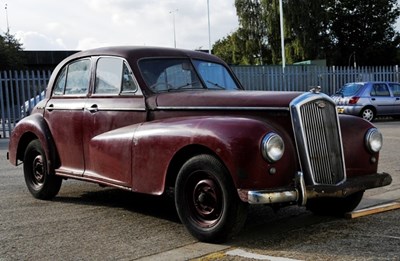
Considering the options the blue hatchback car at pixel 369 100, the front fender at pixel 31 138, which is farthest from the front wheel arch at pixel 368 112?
the front fender at pixel 31 138

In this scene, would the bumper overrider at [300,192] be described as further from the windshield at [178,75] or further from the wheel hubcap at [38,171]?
the wheel hubcap at [38,171]

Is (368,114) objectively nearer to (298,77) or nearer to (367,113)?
(367,113)

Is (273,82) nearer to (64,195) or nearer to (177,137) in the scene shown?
(64,195)

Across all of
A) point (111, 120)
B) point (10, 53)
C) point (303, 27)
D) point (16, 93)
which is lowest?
point (111, 120)

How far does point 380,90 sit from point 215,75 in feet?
51.2

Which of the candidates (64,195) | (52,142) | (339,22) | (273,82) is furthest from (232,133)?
(339,22)

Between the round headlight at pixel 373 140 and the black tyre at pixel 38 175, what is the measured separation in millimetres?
3945

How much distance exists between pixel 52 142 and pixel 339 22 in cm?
5500

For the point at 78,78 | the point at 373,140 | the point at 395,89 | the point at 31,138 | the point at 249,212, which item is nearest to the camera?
the point at 373,140

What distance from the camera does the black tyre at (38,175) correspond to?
679 centimetres

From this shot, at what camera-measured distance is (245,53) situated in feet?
165

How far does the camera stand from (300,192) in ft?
14.8

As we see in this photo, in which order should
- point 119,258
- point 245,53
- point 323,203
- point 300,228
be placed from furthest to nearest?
point 245,53
point 323,203
point 300,228
point 119,258

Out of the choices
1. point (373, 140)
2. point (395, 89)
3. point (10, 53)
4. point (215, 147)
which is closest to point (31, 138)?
point (215, 147)
